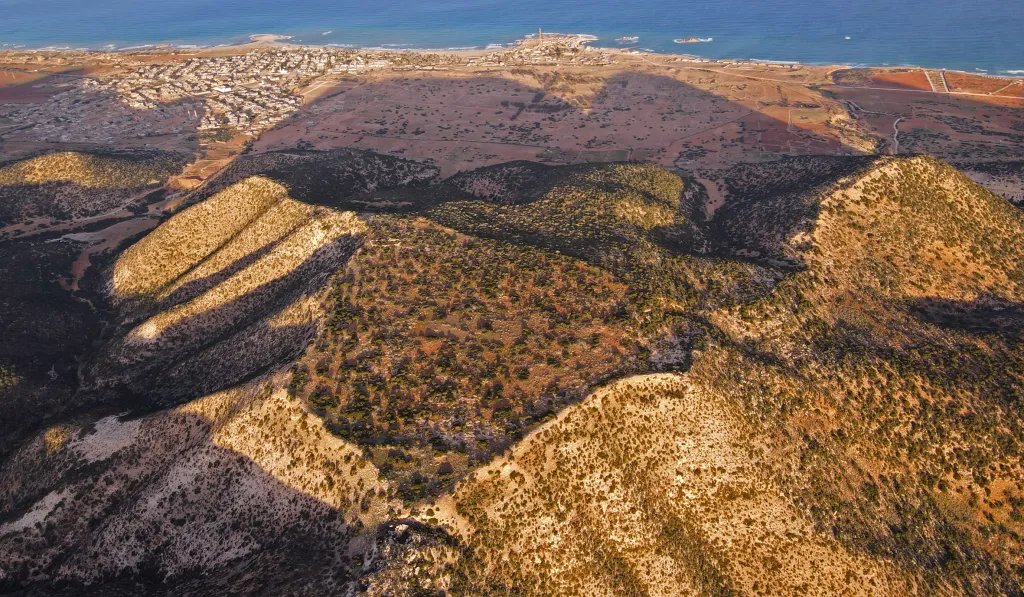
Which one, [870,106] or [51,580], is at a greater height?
[870,106]

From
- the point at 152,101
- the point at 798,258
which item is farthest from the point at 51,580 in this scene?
the point at 152,101

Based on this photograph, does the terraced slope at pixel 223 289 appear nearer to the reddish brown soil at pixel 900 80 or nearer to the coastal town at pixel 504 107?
the coastal town at pixel 504 107

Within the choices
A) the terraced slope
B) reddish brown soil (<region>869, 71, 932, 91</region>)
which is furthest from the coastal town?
the terraced slope

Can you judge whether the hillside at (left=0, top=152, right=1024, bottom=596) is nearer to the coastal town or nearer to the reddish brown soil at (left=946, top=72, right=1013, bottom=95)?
the coastal town

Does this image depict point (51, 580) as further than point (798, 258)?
No

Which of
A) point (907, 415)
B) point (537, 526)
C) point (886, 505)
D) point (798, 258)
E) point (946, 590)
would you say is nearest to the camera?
point (537, 526)

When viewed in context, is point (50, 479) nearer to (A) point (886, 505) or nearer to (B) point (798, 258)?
(A) point (886, 505)

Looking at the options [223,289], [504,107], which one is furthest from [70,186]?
[504,107]

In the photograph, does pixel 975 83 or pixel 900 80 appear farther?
pixel 900 80

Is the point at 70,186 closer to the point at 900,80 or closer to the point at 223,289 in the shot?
the point at 223,289

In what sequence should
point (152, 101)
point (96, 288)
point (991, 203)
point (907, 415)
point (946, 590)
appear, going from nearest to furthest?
point (946, 590) → point (907, 415) → point (991, 203) → point (96, 288) → point (152, 101)
